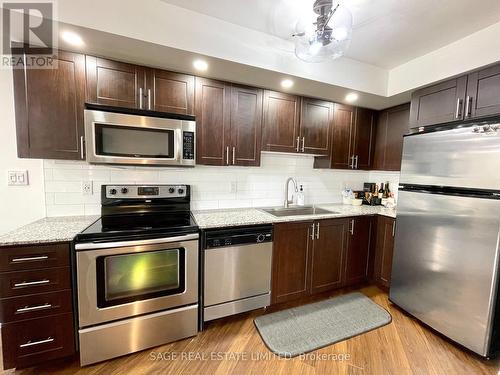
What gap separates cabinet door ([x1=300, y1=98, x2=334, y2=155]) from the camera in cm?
248

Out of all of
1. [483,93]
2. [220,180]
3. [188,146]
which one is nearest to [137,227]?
[188,146]

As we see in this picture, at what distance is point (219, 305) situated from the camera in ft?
6.23

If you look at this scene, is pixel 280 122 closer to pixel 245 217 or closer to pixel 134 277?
pixel 245 217

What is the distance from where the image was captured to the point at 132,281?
1.62 m

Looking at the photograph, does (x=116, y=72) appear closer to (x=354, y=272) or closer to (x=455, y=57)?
(x=455, y=57)

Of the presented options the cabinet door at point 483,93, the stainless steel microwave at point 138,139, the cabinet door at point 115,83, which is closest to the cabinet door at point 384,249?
the cabinet door at point 483,93

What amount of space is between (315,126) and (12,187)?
2.93m

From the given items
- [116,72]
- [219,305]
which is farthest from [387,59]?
[219,305]


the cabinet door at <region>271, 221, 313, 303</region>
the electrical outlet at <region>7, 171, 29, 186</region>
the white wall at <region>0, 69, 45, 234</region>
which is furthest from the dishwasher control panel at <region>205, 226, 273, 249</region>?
the electrical outlet at <region>7, 171, 29, 186</region>

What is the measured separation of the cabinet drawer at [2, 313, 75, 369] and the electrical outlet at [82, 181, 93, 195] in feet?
3.20

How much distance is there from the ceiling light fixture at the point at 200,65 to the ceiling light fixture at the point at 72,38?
0.78 metres

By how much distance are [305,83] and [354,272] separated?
86.2 inches

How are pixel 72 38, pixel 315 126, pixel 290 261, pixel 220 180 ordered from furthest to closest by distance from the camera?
pixel 315 126 < pixel 220 180 < pixel 290 261 < pixel 72 38

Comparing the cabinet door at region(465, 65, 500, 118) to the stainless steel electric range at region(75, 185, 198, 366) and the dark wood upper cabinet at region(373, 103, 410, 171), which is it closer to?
the dark wood upper cabinet at region(373, 103, 410, 171)
